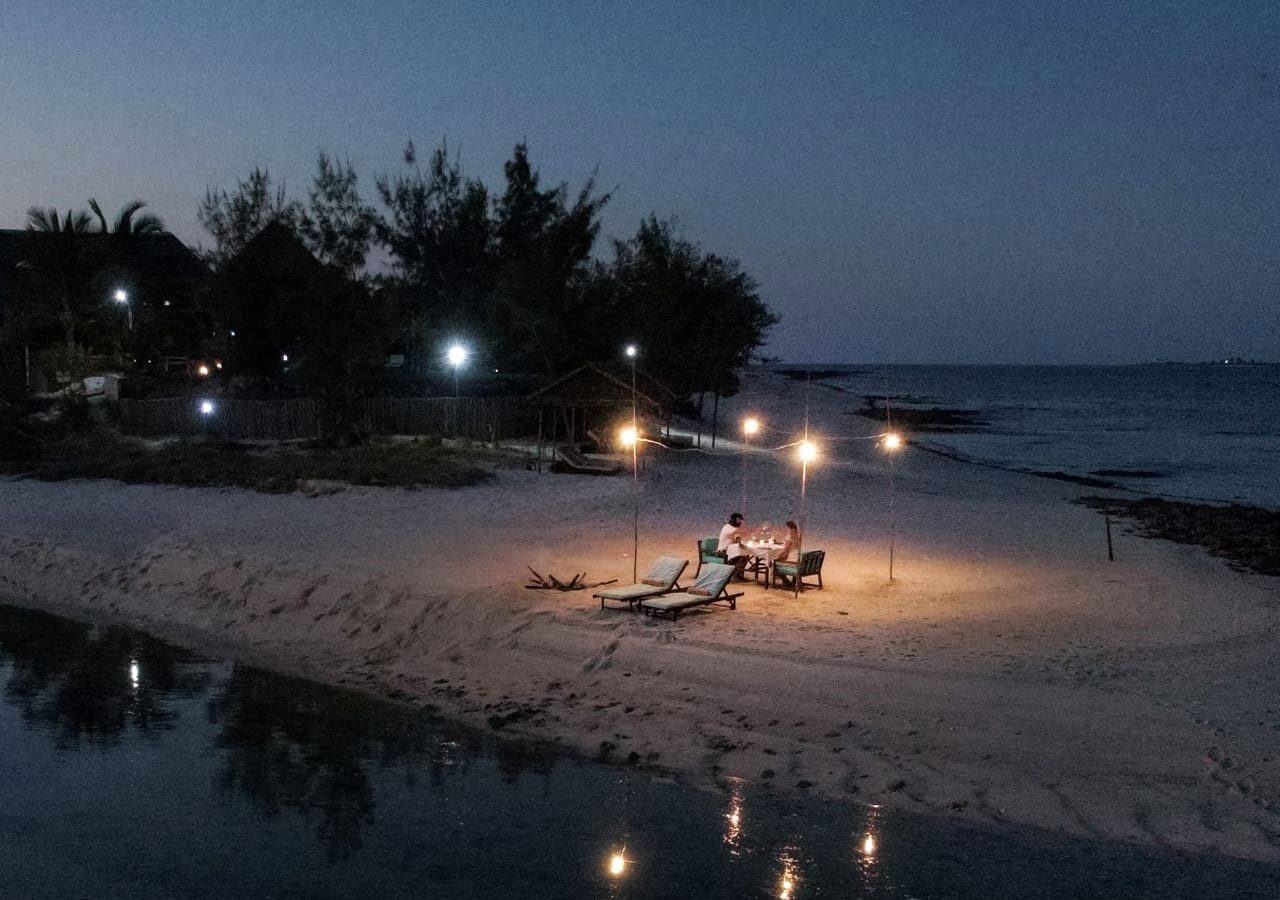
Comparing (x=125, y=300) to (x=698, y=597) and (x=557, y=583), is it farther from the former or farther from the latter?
(x=698, y=597)

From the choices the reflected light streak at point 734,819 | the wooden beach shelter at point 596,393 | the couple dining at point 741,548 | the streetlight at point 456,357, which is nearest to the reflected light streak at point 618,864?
the reflected light streak at point 734,819

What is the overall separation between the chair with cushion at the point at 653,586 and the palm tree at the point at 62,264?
3180cm

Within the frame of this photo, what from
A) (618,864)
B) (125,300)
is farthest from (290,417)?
(618,864)

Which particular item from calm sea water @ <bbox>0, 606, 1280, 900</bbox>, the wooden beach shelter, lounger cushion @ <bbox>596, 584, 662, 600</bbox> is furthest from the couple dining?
the wooden beach shelter

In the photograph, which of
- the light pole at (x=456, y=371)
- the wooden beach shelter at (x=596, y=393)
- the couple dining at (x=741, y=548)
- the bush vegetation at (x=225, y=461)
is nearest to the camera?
the couple dining at (x=741, y=548)

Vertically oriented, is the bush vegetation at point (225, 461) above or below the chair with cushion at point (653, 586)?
above

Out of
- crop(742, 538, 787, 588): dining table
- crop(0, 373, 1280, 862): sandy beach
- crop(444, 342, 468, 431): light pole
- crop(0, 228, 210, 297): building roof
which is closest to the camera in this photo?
Result: crop(0, 373, 1280, 862): sandy beach

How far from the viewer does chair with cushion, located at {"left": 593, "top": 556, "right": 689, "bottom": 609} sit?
13195mm

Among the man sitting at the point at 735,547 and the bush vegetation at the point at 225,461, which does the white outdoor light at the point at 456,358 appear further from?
the man sitting at the point at 735,547

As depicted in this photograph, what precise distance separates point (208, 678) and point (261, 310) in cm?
2487

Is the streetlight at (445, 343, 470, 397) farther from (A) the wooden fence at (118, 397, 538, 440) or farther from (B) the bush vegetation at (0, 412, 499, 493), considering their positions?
(B) the bush vegetation at (0, 412, 499, 493)

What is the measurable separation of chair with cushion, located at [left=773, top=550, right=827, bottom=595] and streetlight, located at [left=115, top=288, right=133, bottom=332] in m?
36.0

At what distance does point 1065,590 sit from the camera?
1523cm

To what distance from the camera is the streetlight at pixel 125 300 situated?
43.1 metres
